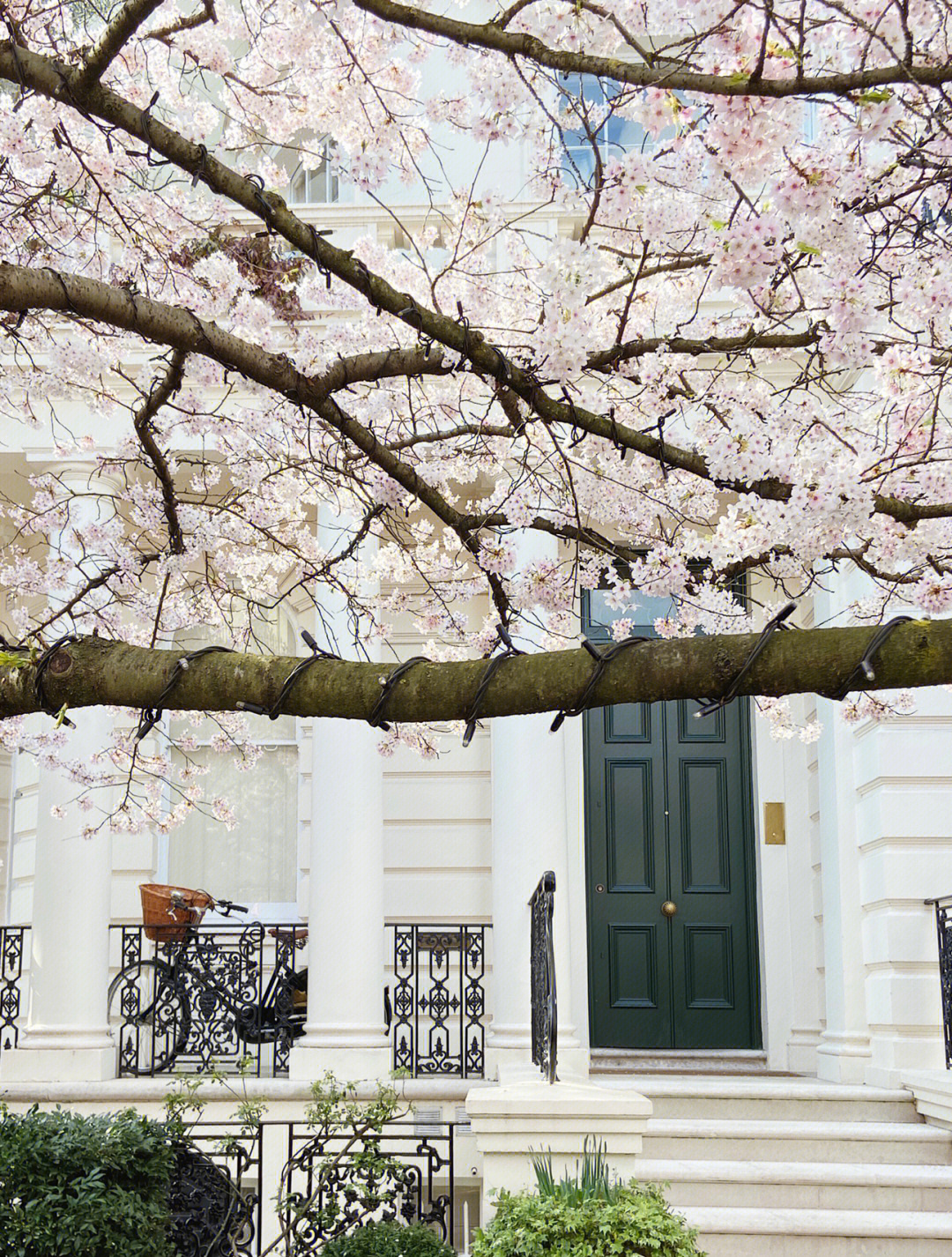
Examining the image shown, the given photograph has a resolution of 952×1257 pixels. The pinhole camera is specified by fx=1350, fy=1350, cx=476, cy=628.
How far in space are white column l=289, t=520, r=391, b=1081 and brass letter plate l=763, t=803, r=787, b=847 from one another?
3158 millimetres

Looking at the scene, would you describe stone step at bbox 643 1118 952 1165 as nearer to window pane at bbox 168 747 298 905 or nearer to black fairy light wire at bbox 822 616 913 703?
black fairy light wire at bbox 822 616 913 703

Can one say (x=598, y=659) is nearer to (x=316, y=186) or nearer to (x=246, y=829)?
(x=316, y=186)

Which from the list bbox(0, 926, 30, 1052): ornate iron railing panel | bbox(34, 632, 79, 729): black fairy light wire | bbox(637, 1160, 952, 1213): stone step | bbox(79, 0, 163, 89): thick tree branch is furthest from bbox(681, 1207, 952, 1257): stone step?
bbox(0, 926, 30, 1052): ornate iron railing panel

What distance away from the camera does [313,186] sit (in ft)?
34.8

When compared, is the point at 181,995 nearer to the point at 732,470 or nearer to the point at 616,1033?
the point at 616,1033

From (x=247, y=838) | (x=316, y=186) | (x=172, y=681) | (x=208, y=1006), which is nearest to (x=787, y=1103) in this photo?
(x=208, y=1006)

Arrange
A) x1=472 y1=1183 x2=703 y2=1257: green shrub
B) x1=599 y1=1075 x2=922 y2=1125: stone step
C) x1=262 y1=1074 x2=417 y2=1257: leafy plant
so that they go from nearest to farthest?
x1=472 y1=1183 x2=703 y2=1257: green shrub → x1=262 y1=1074 x2=417 y2=1257: leafy plant → x1=599 y1=1075 x2=922 y2=1125: stone step

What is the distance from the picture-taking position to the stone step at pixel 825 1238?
5863 millimetres


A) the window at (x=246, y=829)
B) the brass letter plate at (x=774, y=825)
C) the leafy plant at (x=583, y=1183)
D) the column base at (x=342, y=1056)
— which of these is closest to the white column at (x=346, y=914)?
the column base at (x=342, y=1056)

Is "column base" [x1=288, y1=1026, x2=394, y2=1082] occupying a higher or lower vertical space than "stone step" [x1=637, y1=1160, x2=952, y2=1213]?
higher

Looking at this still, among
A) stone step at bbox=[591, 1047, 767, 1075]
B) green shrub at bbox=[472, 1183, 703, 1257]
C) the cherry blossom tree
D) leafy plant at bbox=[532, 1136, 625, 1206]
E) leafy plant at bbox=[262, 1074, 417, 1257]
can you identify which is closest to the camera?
the cherry blossom tree

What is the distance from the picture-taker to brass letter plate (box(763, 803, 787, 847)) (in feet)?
33.7

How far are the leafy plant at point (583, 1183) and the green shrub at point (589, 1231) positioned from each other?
3 centimetres

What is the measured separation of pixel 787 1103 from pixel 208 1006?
3.87m
